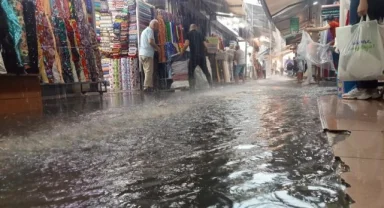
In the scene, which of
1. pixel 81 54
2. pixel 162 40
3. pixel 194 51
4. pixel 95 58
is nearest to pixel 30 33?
pixel 81 54

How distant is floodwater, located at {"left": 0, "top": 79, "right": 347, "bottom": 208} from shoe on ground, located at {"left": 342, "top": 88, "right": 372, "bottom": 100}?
1.44 m

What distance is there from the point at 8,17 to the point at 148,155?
2.88 meters

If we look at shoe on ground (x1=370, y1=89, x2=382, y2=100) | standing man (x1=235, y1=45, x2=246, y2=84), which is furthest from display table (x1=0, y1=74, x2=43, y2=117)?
standing man (x1=235, y1=45, x2=246, y2=84)

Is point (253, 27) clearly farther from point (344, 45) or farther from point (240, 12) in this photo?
point (344, 45)

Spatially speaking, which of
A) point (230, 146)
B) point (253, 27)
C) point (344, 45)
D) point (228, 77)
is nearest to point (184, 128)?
point (230, 146)

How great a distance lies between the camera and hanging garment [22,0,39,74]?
12.1 feet

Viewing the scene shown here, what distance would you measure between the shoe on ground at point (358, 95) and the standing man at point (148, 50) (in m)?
4.36

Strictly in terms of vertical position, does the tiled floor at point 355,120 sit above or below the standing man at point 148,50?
below

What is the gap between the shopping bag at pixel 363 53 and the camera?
271cm

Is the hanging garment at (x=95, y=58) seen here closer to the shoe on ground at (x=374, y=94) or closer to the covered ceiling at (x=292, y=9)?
the shoe on ground at (x=374, y=94)

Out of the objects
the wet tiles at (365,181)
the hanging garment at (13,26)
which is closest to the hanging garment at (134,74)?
the hanging garment at (13,26)

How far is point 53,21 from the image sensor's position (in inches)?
190

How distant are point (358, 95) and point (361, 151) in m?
2.18

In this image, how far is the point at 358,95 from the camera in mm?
3121
